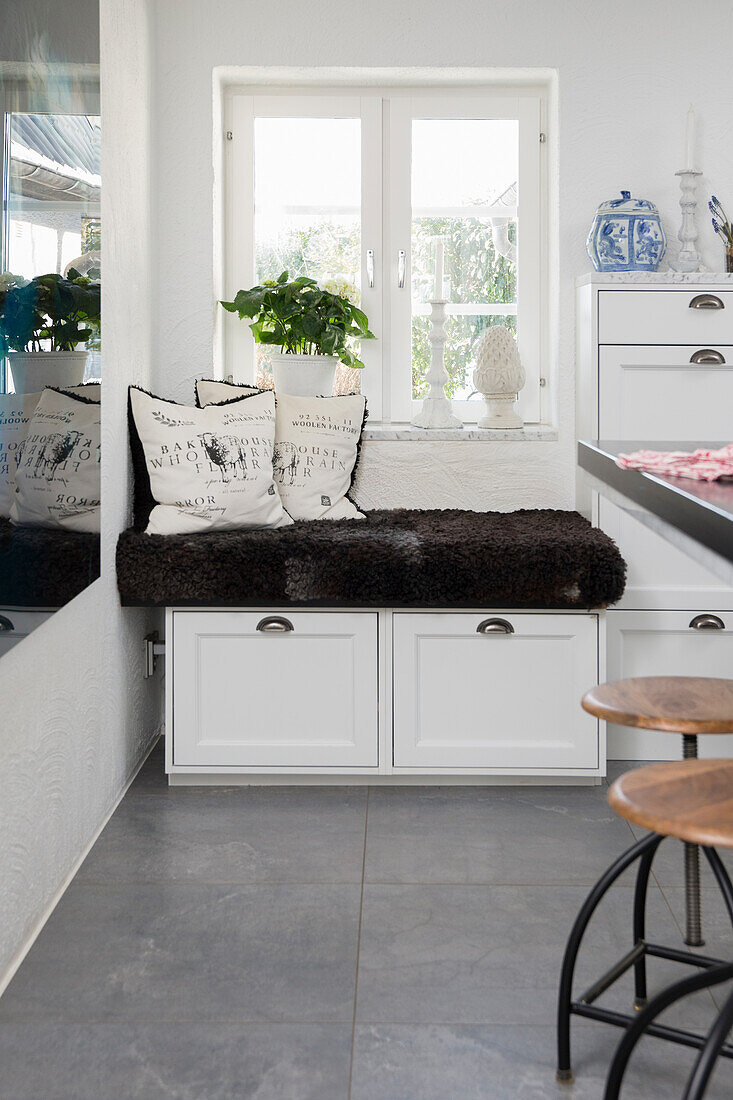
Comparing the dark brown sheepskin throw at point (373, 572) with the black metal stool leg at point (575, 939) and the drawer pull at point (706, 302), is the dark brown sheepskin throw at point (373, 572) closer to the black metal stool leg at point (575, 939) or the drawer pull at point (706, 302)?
the drawer pull at point (706, 302)

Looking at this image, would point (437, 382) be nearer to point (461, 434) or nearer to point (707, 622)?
point (461, 434)

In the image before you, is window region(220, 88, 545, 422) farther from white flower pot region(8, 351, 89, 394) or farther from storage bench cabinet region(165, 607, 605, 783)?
white flower pot region(8, 351, 89, 394)

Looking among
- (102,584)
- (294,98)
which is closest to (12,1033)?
(102,584)

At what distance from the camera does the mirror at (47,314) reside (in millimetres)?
1530

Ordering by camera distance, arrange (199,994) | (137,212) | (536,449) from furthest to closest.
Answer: (536,449)
(137,212)
(199,994)

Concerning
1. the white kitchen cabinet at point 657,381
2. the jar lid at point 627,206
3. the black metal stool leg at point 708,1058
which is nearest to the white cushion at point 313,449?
the white kitchen cabinet at point 657,381

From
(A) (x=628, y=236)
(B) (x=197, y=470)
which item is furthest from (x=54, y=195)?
(A) (x=628, y=236)

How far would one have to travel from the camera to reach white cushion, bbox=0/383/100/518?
4.86 feet

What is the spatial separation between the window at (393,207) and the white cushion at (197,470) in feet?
2.32

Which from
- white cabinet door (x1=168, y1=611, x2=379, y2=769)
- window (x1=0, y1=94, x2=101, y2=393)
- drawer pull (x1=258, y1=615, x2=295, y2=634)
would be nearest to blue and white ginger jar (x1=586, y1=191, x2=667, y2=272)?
white cabinet door (x1=168, y1=611, x2=379, y2=769)

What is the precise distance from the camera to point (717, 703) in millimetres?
1646

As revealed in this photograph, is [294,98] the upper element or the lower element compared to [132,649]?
upper

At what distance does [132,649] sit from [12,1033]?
50.4 inches

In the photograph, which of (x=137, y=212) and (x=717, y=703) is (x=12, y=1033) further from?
(x=137, y=212)
